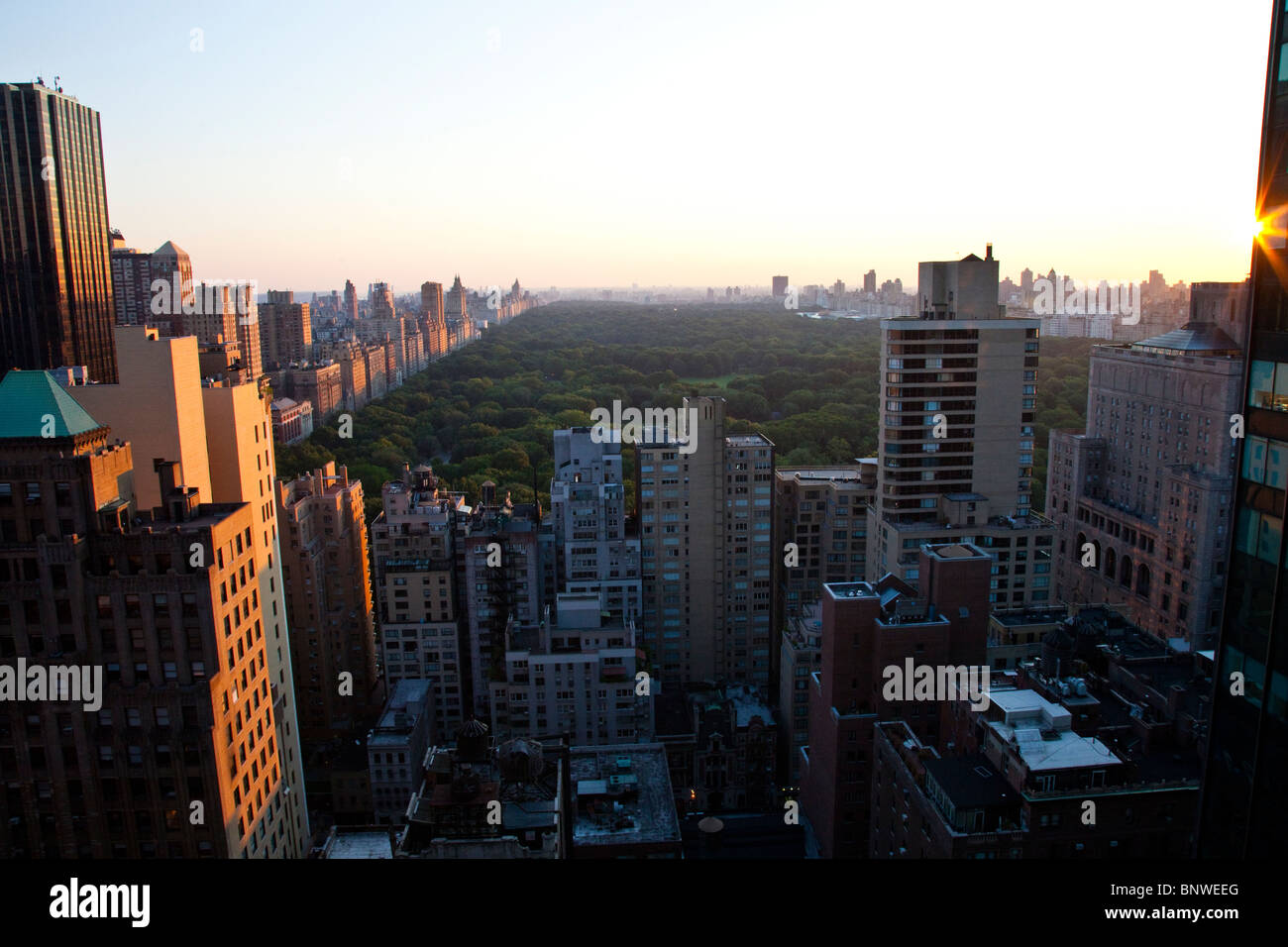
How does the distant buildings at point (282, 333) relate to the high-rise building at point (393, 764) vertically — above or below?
above

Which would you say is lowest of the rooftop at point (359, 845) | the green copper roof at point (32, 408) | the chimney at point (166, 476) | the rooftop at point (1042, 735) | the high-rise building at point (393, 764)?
the high-rise building at point (393, 764)

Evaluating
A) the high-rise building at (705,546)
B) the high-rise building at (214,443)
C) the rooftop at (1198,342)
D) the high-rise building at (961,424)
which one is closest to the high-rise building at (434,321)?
the high-rise building at (705,546)

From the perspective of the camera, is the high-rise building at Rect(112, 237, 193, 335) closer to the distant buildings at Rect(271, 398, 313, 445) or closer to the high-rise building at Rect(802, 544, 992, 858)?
the distant buildings at Rect(271, 398, 313, 445)

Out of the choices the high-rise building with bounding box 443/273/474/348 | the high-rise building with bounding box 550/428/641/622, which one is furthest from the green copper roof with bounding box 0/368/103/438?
the high-rise building with bounding box 443/273/474/348

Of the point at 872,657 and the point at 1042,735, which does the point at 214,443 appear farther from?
the point at 1042,735

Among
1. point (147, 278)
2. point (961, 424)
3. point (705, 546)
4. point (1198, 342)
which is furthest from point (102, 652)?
point (147, 278)

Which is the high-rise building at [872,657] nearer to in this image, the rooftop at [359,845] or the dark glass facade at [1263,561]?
the rooftop at [359,845]
